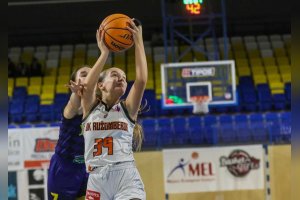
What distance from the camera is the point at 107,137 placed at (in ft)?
11.4

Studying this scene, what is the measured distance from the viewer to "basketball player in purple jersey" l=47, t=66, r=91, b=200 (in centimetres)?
411

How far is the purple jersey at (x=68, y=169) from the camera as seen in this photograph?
4168 millimetres

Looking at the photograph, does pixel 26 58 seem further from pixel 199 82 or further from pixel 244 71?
pixel 199 82

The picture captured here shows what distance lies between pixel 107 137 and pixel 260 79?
1073 centimetres

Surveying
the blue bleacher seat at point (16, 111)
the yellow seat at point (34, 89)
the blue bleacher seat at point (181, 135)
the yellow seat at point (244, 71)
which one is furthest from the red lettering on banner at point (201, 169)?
the yellow seat at point (34, 89)

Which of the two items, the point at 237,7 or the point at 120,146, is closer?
the point at 120,146

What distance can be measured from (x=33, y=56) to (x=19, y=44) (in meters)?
Result: 1.21

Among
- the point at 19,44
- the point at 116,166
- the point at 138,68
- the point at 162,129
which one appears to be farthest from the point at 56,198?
the point at 19,44

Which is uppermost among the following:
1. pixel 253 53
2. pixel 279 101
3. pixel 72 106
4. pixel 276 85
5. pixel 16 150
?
pixel 253 53

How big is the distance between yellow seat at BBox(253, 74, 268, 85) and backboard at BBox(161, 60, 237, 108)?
383 centimetres

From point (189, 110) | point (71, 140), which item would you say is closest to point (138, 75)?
point (71, 140)

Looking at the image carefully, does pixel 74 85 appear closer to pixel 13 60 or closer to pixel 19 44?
pixel 13 60

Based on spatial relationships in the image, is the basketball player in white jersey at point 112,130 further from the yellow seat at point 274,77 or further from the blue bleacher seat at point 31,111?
the yellow seat at point 274,77

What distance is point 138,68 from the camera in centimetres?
342
